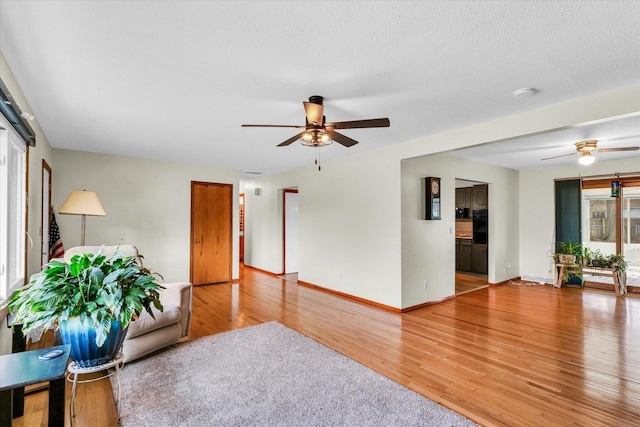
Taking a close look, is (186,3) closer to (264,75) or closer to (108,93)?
(264,75)

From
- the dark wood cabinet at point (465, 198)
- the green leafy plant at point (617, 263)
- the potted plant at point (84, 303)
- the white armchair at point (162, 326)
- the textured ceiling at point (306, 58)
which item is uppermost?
the textured ceiling at point (306, 58)

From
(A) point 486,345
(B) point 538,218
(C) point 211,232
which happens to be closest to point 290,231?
(C) point 211,232

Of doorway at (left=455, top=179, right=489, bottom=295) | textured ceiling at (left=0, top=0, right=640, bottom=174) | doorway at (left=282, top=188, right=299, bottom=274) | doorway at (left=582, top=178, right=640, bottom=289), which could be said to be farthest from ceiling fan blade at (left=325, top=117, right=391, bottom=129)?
doorway at (left=582, top=178, right=640, bottom=289)

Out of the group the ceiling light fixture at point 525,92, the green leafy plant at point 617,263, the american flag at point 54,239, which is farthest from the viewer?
the green leafy plant at point 617,263

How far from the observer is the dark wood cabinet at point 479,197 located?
7088 millimetres

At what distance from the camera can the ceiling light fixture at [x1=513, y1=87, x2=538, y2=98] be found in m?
2.63

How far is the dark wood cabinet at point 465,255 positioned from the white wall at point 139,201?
5.82 meters

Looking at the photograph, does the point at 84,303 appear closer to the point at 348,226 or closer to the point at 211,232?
the point at 348,226

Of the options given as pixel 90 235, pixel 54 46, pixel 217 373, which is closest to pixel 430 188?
pixel 217 373

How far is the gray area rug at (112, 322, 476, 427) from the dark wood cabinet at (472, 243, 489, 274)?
5.50 meters

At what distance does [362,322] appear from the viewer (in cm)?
407

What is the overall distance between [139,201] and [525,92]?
5798 millimetres

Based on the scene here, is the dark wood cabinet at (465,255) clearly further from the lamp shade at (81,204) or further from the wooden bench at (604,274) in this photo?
the lamp shade at (81,204)

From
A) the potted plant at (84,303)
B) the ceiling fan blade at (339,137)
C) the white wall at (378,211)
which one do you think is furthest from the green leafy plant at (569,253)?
the potted plant at (84,303)
